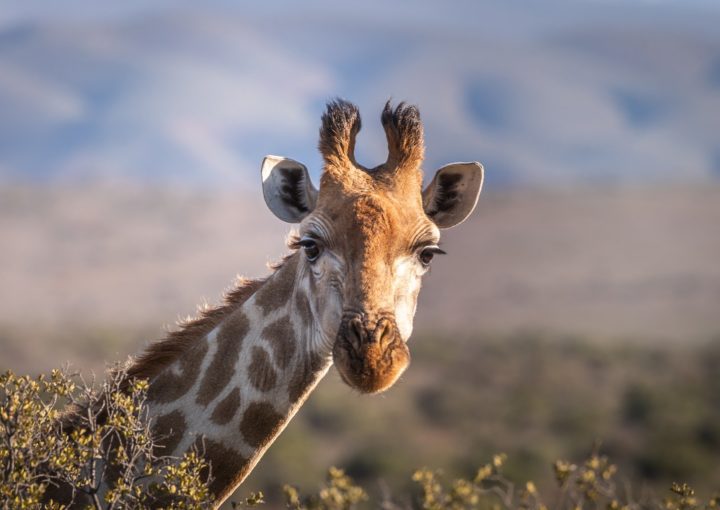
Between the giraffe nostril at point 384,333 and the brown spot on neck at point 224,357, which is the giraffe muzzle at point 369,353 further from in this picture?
the brown spot on neck at point 224,357

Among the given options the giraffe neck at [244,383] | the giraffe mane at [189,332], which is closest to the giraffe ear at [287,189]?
the giraffe mane at [189,332]

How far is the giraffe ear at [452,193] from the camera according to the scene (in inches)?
296

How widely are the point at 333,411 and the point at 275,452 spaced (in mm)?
7365

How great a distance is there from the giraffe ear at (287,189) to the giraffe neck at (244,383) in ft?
1.32

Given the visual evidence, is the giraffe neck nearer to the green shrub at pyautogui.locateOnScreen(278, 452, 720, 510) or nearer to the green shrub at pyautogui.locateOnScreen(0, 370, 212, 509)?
the green shrub at pyautogui.locateOnScreen(0, 370, 212, 509)

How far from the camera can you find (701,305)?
82938mm

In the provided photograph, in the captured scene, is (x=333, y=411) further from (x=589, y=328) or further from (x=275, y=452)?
(x=589, y=328)

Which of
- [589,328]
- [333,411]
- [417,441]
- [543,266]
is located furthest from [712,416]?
[543,266]

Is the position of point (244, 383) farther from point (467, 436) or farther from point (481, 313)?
point (481, 313)

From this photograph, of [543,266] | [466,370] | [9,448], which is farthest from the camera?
[543,266]

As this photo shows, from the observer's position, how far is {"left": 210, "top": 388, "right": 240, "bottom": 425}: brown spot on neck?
6.82 meters

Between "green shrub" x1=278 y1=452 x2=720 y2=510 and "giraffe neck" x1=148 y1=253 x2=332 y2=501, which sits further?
"giraffe neck" x1=148 y1=253 x2=332 y2=501

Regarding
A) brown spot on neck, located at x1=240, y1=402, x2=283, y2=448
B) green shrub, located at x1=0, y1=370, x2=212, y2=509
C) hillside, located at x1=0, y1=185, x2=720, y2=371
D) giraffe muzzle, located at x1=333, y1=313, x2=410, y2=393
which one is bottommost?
green shrub, located at x1=0, y1=370, x2=212, y2=509

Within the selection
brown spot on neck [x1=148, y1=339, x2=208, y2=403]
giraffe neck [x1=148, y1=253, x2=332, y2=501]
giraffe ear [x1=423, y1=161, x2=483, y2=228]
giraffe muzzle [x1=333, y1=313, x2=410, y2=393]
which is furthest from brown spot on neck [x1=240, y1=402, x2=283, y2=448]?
giraffe ear [x1=423, y1=161, x2=483, y2=228]
